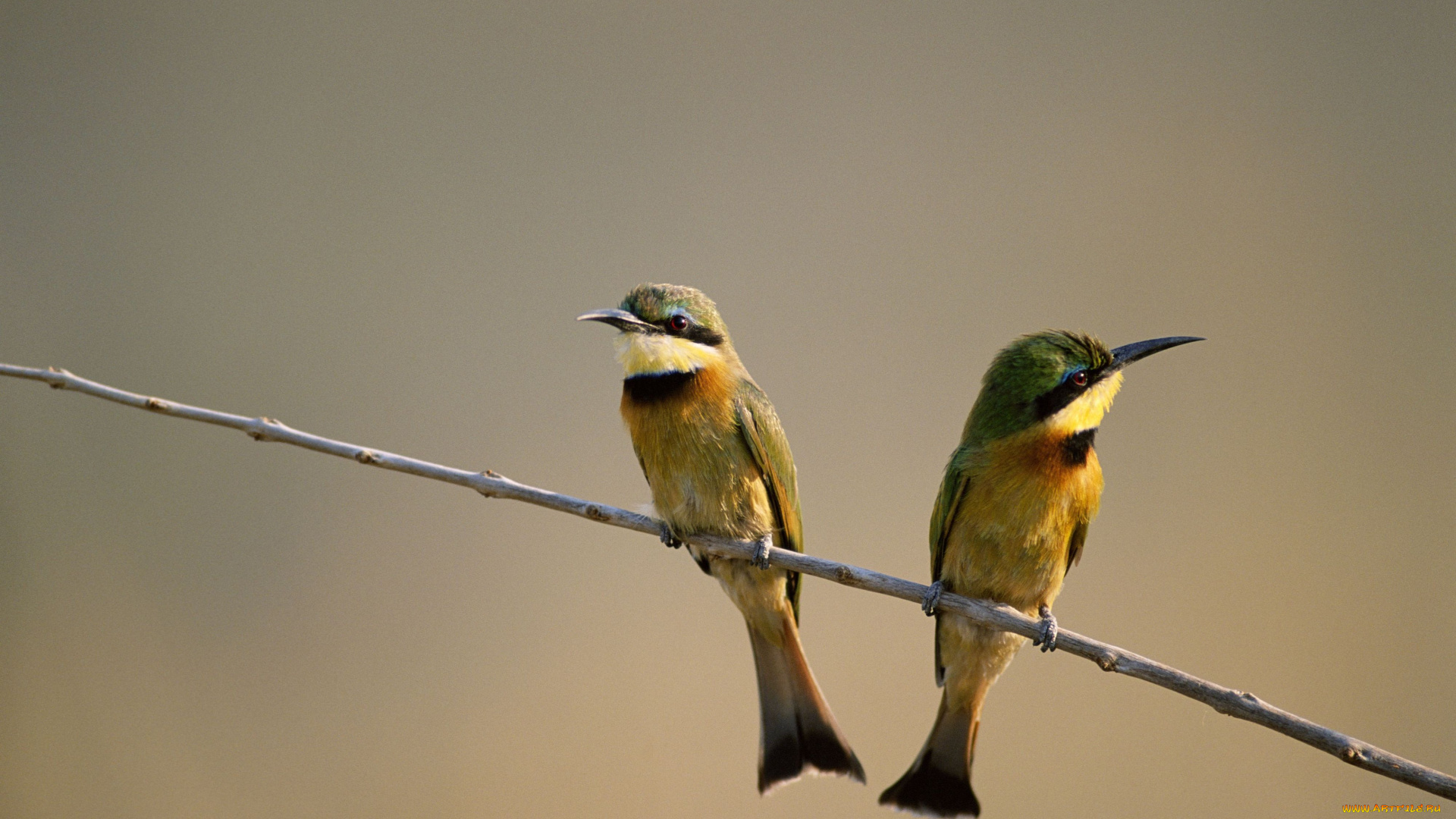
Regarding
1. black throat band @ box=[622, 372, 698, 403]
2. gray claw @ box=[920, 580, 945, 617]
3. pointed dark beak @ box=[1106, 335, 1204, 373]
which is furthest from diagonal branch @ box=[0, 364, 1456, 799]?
pointed dark beak @ box=[1106, 335, 1204, 373]

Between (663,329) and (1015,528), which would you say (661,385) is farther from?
(1015,528)

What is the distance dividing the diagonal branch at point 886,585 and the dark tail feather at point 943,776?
0.95 feet

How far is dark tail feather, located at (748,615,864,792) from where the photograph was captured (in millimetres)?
1580

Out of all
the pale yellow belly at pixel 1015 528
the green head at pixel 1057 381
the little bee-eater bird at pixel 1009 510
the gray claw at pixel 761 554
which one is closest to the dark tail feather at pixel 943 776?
the little bee-eater bird at pixel 1009 510

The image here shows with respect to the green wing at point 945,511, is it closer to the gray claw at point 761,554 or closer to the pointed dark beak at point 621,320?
the gray claw at point 761,554

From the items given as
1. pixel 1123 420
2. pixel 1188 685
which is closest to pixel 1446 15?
pixel 1123 420

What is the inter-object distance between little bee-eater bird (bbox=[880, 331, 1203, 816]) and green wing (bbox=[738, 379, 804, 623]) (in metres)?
0.25

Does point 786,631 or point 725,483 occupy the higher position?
point 725,483

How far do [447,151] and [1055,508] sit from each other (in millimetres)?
1782

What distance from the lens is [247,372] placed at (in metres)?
2.39

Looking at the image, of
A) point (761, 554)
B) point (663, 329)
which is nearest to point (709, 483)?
point (761, 554)

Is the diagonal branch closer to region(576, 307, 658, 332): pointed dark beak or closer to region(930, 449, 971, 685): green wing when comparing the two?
region(930, 449, 971, 685): green wing

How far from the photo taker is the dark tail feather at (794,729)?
158 cm

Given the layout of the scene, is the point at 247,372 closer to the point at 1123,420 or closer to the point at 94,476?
the point at 94,476
